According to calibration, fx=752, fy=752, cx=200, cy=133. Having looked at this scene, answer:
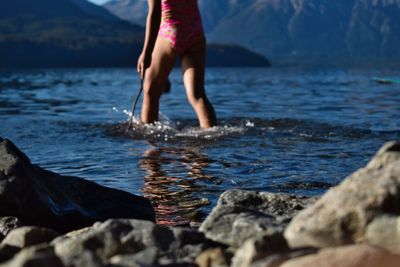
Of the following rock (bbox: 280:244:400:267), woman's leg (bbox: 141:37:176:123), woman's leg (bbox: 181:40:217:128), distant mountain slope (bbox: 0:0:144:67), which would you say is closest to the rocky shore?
rock (bbox: 280:244:400:267)

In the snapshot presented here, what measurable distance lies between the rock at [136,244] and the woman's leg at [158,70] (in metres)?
4.66

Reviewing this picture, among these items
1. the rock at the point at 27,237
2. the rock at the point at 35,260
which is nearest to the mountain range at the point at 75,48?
the rock at the point at 27,237

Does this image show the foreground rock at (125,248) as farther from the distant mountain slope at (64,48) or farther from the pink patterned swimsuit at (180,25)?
the distant mountain slope at (64,48)

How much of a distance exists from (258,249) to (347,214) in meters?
0.33

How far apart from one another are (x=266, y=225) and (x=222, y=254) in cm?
33

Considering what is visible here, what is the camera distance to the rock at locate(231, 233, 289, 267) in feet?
7.41

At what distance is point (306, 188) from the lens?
501 centimetres

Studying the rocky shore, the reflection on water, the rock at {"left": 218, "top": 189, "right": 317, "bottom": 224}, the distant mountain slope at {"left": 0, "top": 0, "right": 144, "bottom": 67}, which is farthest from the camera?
the distant mountain slope at {"left": 0, "top": 0, "right": 144, "bottom": 67}

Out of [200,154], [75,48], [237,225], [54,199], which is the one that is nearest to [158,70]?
[200,154]

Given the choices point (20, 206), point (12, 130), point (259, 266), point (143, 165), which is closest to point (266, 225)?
point (259, 266)

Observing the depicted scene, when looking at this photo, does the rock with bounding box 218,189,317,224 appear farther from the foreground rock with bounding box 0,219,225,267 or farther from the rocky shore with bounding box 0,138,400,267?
the foreground rock with bounding box 0,219,225,267

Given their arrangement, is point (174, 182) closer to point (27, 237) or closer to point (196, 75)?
point (196, 75)

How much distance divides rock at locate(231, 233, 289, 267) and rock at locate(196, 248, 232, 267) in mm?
90

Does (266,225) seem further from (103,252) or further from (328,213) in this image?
(103,252)
